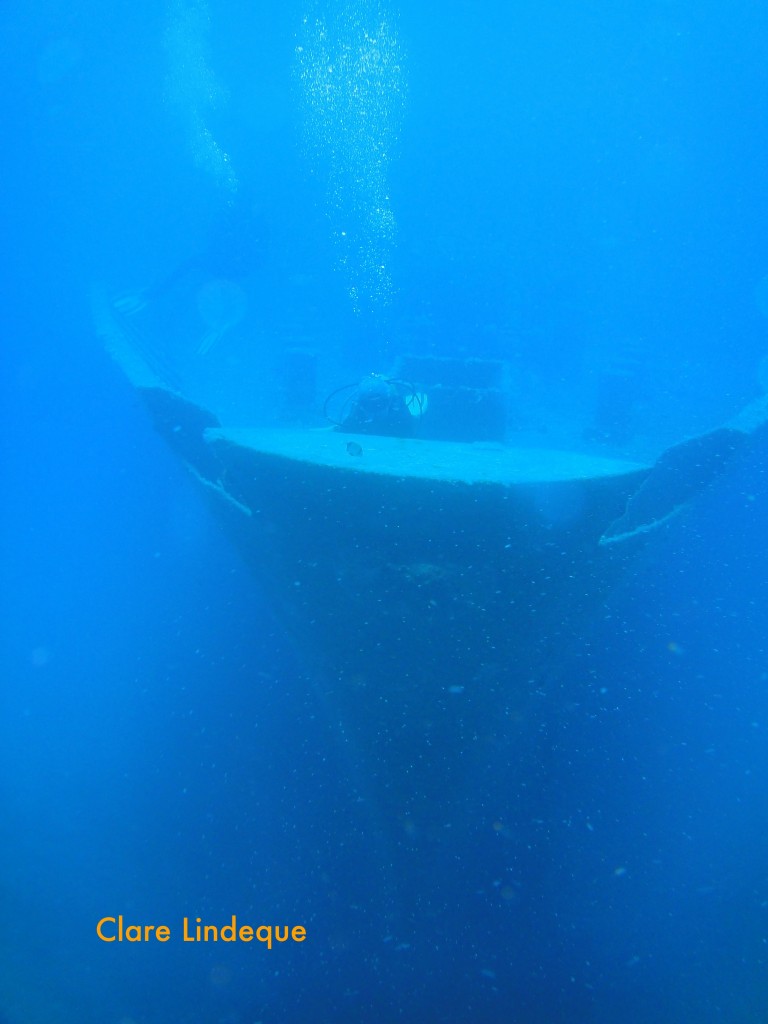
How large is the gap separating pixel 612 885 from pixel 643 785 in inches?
26.3

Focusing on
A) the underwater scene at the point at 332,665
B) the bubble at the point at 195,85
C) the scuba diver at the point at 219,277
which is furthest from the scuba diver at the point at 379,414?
the bubble at the point at 195,85

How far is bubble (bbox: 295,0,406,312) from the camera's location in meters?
9.91

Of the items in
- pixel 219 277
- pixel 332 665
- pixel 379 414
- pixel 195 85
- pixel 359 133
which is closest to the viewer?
pixel 332 665

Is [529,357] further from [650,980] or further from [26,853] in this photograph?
[26,853]

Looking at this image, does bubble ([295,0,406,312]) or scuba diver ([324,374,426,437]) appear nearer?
scuba diver ([324,374,426,437])

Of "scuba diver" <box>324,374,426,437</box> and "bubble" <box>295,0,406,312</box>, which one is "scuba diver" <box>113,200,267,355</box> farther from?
"scuba diver" <box>324,374,426,437</box>

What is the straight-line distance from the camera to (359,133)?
10.8 meters

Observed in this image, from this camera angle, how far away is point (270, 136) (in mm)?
9430

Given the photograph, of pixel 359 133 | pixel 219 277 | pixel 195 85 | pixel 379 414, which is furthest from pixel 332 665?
pixel 359 133

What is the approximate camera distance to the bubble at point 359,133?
9.91 meters

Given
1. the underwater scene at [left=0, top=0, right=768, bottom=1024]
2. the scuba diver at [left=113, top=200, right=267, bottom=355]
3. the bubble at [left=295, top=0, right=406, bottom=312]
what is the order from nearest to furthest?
the underwater scene at [left=0, top=0, right=768, bottom=1024] < the scuba diver at [left=113, top=200, right=267, bottom=355] < the bubble at [left=295, top=0, right=406, bottom=312]

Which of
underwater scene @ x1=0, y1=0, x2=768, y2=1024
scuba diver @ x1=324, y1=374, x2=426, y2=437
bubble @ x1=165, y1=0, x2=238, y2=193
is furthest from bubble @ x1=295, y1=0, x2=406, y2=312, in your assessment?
scuba diver @ x1=324, y1=374, x2=426, y2=437

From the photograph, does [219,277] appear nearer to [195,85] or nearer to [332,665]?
[195,85]

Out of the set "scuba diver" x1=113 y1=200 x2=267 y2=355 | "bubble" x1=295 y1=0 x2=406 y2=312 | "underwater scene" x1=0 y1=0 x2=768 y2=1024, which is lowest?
"underwater scene" x1=0 y1=0 x2=768 y2=1024
